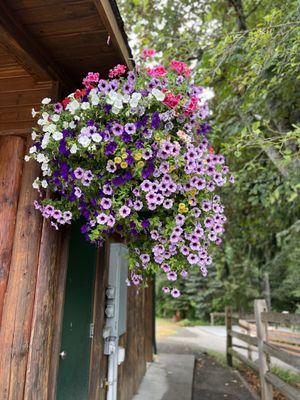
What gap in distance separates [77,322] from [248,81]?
10.2ft

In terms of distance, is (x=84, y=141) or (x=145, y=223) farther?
(x=145, y=223)

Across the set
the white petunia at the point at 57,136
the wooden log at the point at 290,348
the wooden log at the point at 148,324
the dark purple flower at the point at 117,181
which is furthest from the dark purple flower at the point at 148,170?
the wooden log at the point at 148,324

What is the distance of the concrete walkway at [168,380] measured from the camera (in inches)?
182

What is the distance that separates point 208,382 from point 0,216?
207 inches

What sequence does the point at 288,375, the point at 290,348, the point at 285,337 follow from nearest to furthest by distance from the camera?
the point at 290,348, the point at 285,337, the point at 288,375

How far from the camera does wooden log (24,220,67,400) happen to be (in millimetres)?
1772

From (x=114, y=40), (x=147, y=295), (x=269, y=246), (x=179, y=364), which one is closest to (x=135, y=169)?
(x=114, y=40)

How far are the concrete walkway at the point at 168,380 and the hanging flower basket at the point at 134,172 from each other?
11.1 ft

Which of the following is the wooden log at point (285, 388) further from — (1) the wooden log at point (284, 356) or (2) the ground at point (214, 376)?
(2) the ground at point (214, 376)

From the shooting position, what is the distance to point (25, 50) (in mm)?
1864

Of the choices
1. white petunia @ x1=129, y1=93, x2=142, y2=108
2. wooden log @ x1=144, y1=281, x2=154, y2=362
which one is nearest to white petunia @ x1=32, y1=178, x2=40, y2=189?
white petunia @ x1=129, y1=93, x2=142, y2=108

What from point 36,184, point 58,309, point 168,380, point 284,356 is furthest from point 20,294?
point 168,380

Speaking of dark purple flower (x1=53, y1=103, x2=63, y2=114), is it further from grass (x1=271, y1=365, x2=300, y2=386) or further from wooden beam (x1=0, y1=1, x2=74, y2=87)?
grass (x1=271, y1=365, x2=300, y2=386)

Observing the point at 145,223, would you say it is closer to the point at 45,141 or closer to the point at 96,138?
the point at 96,138
